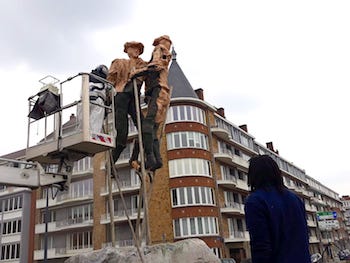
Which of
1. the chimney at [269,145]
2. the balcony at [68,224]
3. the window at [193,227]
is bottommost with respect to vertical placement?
the window at [193,227]

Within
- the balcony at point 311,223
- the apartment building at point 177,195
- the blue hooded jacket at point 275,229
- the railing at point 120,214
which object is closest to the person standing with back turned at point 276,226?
the blue hooded jacket at point 275,229

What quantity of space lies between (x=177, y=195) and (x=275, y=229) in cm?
2877

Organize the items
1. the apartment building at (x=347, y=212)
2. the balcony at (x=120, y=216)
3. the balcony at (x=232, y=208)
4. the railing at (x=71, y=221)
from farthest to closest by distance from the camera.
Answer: the apartment building at (x=347, y=212), the railing at (x=71, y=221), the balcony at (x=232, y=208), the balcony at (x=120, y=216)

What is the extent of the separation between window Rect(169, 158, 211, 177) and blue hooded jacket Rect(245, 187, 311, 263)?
2885 cm

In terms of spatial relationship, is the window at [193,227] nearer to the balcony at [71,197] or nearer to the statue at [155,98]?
the balcony at [71,197]

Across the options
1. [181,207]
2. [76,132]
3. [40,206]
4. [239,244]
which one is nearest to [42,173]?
[76,132]

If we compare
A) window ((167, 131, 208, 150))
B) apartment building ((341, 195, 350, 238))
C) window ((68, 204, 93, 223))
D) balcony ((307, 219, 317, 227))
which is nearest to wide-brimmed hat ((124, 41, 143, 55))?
window ((167, 131, 208, 150))

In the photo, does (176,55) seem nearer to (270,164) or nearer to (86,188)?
(86,188)

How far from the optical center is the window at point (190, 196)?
30891mm

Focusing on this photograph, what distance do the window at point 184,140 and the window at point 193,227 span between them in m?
6.16

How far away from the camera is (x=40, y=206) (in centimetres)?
3962

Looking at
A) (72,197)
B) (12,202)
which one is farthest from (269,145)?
(12,202)

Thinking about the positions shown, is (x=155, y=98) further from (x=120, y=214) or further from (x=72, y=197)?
(x=72, y=197)

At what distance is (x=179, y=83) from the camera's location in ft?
117
